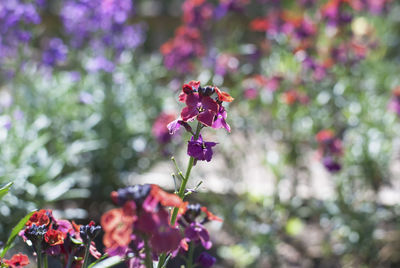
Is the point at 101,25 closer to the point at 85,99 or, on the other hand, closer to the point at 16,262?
the point at 85,99

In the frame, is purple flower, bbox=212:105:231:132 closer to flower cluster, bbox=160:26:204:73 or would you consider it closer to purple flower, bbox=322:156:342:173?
purple flower, bbox=322:156:342:173

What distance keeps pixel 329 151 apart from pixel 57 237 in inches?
67.3

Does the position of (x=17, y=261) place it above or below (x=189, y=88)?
below

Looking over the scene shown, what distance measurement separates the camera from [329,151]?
2.37m

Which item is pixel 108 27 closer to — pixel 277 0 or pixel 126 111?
pixel 126 111

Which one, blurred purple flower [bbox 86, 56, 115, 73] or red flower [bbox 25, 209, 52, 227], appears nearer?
red flower [bbox 25, 209, 52, 227]

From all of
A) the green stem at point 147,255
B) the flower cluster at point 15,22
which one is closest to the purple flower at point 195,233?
the green stem at point 147,255

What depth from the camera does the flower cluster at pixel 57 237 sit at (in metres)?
0.94

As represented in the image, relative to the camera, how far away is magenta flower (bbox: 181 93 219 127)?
3.04 feet

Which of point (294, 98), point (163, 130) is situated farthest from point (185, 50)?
point (294, 98)

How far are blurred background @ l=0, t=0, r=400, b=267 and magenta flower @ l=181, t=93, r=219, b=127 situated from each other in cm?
148

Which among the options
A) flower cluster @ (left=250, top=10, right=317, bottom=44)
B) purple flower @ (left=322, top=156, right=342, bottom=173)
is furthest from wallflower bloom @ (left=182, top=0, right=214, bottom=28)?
purple flower @ (left=322, top=156, right=342, bottom=173)

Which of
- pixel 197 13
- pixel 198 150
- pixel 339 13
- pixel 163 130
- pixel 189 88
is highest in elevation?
pixel 197 13

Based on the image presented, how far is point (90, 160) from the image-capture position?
295 centimetres
